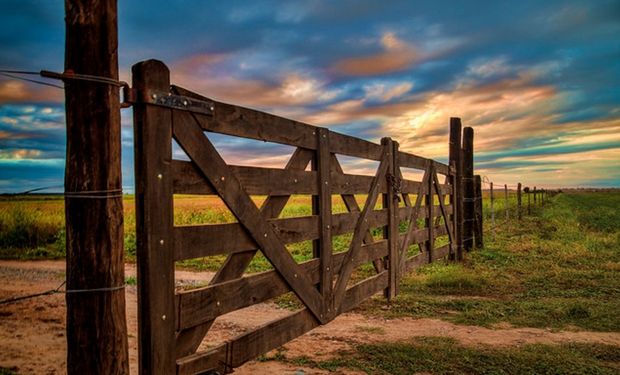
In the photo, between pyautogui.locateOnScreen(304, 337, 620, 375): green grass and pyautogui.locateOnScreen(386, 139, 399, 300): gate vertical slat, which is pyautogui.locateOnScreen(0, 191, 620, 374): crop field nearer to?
pyautogui.locateOnScreen(304, 337, 620, 375): green grass

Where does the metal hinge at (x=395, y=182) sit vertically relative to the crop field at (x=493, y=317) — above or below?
above

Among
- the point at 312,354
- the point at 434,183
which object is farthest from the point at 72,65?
the point at 434,183

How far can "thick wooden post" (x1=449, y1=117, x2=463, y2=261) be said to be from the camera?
13.0 meters

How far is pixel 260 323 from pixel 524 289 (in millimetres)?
5230

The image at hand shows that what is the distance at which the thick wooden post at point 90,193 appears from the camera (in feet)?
9.51

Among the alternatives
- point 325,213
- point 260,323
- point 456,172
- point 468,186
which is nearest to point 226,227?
point 325,213

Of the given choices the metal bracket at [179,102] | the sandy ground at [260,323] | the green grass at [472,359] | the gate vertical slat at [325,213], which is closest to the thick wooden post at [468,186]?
the sandy ground at [260,323]

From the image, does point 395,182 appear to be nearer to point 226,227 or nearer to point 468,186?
point 226,227

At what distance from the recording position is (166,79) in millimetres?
3414

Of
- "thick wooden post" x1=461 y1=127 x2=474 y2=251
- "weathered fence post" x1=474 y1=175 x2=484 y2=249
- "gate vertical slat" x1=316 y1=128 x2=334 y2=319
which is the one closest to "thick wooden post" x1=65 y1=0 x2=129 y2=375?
"gate vertical slat" x1=316 y1=128 x2=334 y2=319

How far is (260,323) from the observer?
262 inches

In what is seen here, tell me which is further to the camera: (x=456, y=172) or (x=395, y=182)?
(x=456, y=172)

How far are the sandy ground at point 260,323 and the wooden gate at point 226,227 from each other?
35 cm

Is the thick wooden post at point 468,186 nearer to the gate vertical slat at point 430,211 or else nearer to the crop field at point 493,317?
the crop field at point 493,317
